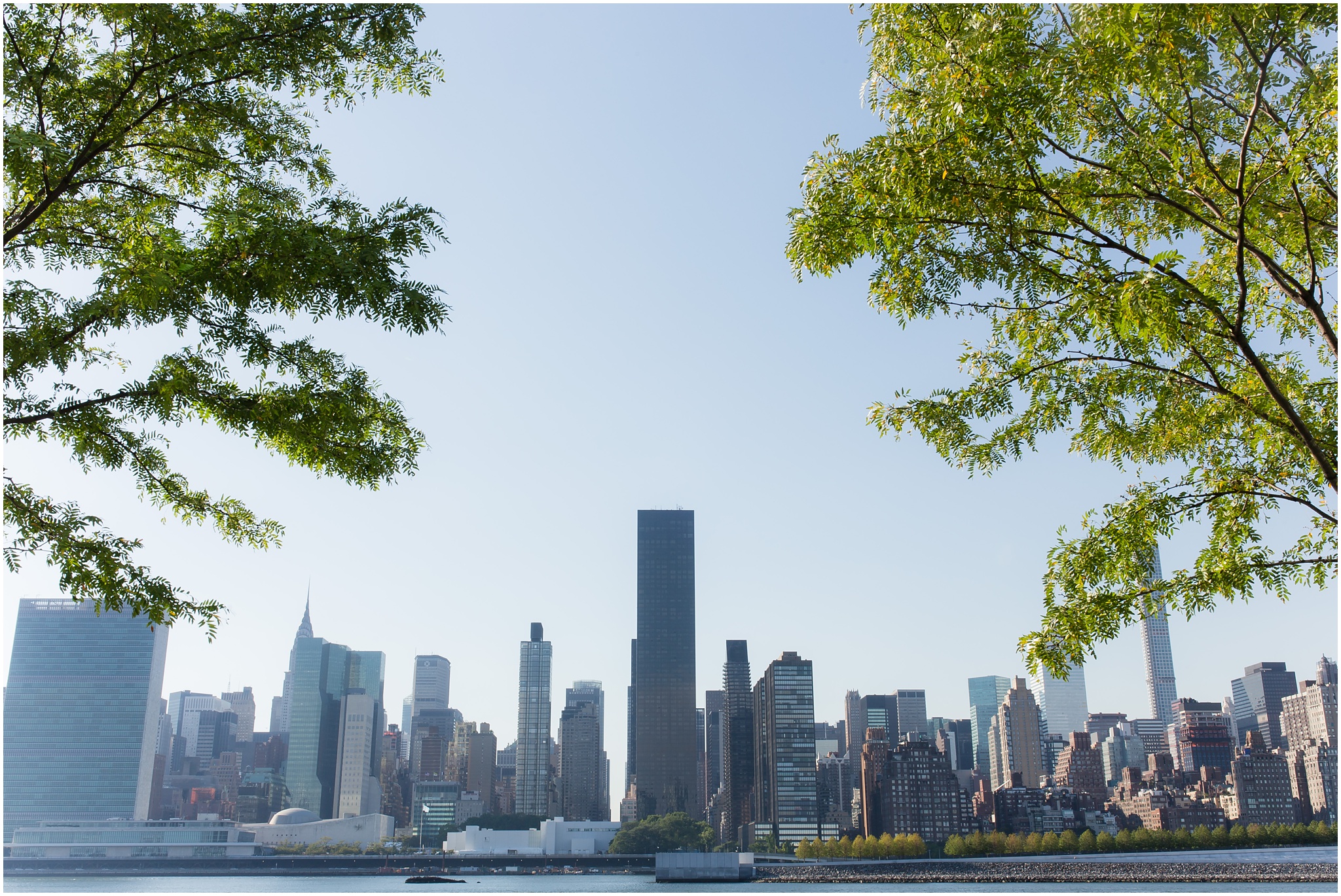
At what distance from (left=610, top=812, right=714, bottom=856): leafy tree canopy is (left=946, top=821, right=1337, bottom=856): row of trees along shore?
95.0ft

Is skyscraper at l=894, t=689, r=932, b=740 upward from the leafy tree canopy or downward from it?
upward

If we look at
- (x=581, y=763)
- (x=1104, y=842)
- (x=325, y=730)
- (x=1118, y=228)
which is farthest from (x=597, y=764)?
(x=1118, y=228)

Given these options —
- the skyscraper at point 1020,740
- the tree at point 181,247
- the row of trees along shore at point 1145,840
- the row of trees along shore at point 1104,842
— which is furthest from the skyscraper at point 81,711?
the tree at point 181,247

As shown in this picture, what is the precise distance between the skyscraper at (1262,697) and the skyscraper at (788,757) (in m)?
62.3

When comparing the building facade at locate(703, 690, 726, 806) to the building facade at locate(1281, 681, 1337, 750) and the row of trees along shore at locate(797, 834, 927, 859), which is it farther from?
the building facade at locate(1281, 681, 1337, 750)

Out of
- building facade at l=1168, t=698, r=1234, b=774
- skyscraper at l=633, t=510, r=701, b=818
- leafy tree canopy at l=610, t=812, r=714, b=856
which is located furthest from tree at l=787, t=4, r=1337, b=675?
skyscraper at l=633, t=510, r=701, b=818

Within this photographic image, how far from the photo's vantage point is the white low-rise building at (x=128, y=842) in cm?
10019

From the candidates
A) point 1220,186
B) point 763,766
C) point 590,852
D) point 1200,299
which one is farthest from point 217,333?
point 763,766

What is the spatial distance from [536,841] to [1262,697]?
394 ft

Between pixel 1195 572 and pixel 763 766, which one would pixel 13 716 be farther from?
pixel 1195 572

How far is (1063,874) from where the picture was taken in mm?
73188

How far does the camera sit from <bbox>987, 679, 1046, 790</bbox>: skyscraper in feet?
450

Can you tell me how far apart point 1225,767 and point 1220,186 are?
133531 millimetres

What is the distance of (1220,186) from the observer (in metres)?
5.50
